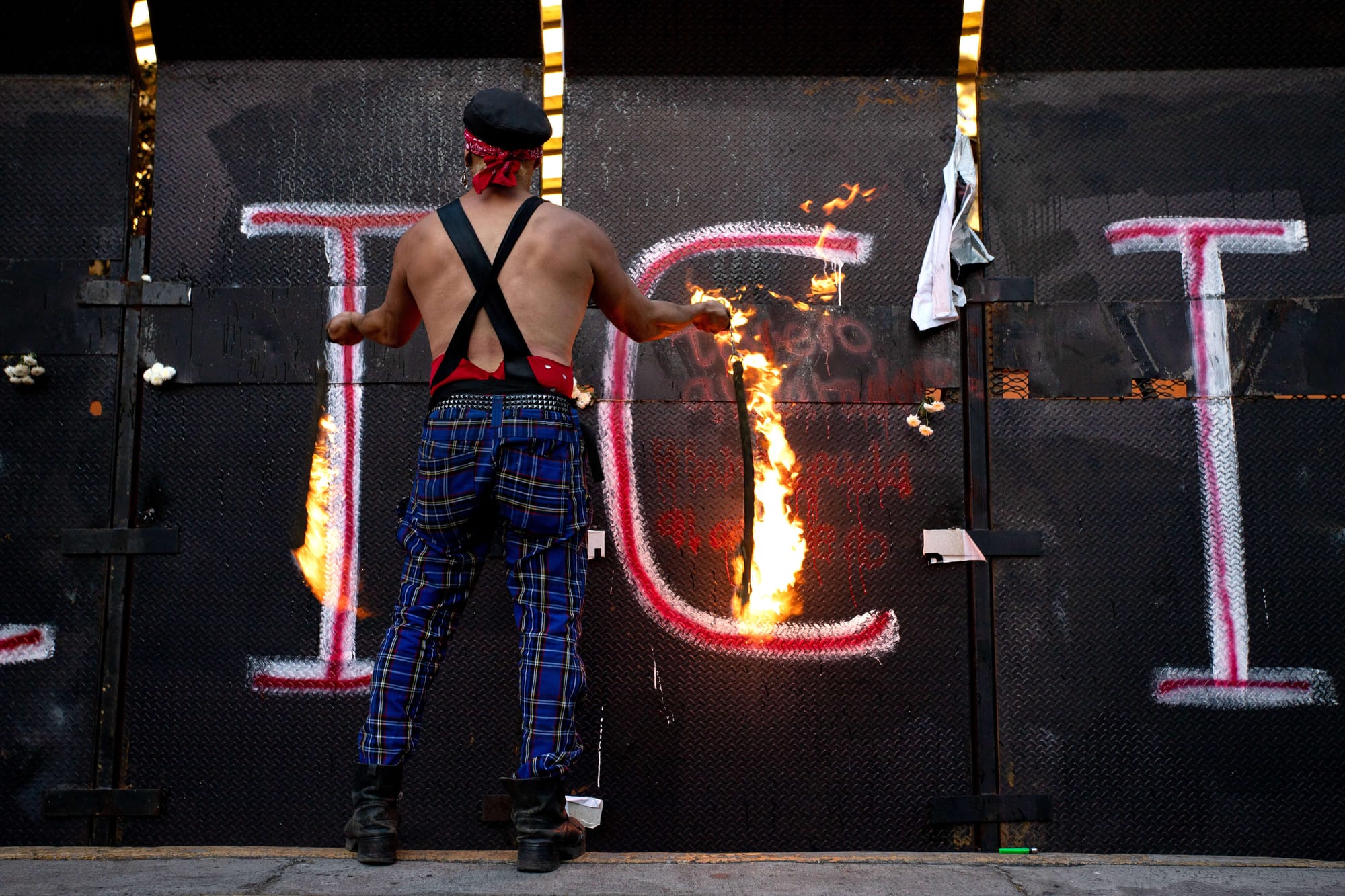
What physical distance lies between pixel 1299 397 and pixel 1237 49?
124cm

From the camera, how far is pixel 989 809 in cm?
351

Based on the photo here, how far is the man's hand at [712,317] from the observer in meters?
3.13

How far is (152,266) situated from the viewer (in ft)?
12.4

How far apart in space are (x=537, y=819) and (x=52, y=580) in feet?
6.58

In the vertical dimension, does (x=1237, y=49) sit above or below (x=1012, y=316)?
above

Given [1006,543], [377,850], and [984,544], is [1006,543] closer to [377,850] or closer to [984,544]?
[984,544]

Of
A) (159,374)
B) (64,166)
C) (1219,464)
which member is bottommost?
(1219,464)

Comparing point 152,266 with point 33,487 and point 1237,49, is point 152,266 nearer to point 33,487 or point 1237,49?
point 33,487

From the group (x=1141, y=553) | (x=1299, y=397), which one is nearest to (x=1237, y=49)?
(x=1299, y=397)

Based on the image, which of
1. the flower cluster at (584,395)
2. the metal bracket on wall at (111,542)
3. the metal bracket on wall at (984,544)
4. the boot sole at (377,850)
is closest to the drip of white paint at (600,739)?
the boot sole at (377,850)

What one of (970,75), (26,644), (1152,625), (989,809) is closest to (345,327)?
(26,644)

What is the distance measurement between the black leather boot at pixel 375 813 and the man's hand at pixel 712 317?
1.46 m

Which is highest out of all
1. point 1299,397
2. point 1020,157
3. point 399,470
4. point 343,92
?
point 343,92

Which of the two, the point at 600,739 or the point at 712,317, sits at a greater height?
the point at 712,317
